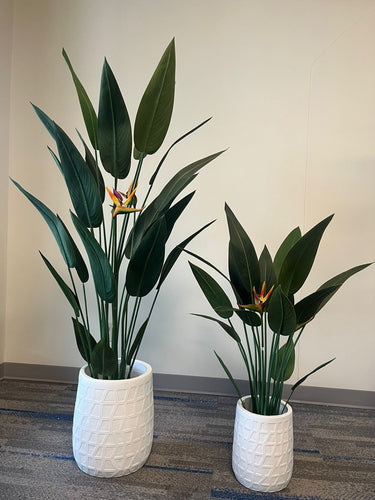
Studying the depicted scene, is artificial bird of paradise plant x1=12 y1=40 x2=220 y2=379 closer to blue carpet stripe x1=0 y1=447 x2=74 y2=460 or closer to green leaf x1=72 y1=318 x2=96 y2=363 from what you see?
green leaf x1=72 y1=318 x2=96 y2=363

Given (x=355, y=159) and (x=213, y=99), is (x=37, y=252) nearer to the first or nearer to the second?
(x=213, y=99)

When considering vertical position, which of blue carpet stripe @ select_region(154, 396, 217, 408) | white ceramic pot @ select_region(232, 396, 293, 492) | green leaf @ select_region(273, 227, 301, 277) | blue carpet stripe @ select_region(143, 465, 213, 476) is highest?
green leaf @ select_region(273, 227, 301, 277)

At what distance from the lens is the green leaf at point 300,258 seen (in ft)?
3.66

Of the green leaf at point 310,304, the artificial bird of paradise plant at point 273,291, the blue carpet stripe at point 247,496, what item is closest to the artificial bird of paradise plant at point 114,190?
the artificial bird of paradise plant at point 273,291

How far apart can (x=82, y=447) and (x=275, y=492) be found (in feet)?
1.92

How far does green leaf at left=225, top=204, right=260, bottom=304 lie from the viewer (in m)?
1.21

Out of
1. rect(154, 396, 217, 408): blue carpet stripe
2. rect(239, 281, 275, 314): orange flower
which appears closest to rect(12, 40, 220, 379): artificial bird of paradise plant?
rect(239, 281, 275, 314): orange flower

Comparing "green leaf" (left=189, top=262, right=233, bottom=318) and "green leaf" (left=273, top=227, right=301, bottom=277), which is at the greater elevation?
"green leaf" (left=273, top=227, right=301, bottom=277)

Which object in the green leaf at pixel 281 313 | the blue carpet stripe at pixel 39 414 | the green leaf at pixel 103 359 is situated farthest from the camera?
the blue carpet stripe at pixel 39 414

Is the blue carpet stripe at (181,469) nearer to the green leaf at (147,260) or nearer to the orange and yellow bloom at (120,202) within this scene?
the green leaf at (147,260)

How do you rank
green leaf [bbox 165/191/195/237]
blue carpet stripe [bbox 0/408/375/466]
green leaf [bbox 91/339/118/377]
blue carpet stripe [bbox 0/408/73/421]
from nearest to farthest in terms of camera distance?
green leaf [bbox 91/339/118/377] < green leaf [bbox 165/191/195/237] < blue carpet stripe [bbox 0/408/375/466] < blue carpet stripe [bbox 0/408/73/421]

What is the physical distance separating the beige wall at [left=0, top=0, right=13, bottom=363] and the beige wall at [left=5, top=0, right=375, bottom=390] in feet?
0.12

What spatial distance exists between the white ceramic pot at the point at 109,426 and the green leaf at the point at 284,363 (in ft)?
1.36

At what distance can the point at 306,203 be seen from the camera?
1.92 m
